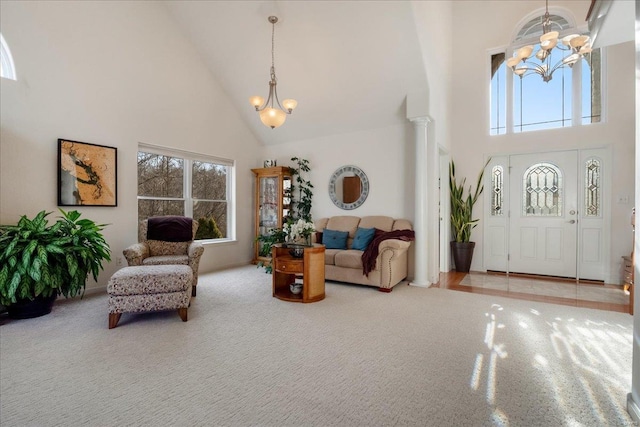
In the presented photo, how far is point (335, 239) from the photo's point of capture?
505 cm

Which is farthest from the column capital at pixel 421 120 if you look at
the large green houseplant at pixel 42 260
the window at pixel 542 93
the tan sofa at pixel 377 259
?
the large green houseplant at pixel 42 260

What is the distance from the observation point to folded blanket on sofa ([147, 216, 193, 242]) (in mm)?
4383

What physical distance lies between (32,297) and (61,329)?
1.89 ft

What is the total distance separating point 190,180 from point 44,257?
268cm

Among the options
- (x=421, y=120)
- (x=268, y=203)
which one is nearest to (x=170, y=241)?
(x=268, y=203)

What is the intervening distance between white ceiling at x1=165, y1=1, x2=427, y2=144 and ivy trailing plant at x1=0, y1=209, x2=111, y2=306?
11.1 ft

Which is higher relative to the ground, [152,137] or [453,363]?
[152,137]

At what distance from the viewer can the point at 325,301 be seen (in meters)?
3.85

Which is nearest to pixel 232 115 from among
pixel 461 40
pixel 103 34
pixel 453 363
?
pixel 103 34

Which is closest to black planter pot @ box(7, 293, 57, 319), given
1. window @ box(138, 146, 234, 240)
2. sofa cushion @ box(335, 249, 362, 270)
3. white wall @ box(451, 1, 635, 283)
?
window @ box(138, 146, 234, 240)

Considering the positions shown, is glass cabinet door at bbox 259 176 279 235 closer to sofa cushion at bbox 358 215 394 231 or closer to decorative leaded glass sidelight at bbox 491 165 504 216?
sofa cushion at bbox 358 215 394 231

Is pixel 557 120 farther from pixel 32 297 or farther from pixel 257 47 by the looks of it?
pixel 32 297

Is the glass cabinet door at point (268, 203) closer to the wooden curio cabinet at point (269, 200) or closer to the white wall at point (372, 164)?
the wooden curio cabinet at point (269, 200)

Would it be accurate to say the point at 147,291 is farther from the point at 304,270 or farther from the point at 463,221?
the point at 463,221
